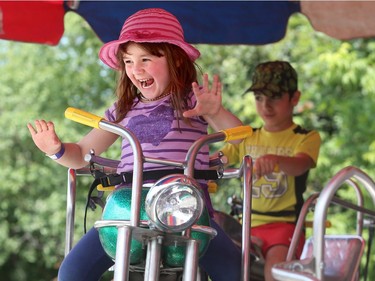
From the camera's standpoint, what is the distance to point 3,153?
12875mm

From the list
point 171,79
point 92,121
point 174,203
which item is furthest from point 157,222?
point 171,79

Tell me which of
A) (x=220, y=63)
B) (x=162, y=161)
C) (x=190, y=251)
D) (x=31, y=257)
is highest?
(x=220, y=63)

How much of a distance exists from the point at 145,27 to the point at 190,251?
109 centimetres

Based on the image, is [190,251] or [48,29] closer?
[190,251]

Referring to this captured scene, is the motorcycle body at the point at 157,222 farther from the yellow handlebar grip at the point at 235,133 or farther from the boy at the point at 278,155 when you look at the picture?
the boy at the point at 278,155

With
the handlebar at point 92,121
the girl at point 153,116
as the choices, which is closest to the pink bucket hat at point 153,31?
the girl at point 153,116

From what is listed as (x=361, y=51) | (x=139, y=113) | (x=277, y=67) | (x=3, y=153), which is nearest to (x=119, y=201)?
(x=139, y=113)

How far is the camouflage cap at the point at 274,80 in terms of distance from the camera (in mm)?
5477

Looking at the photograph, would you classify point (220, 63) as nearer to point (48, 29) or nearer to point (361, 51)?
point (361, 51)

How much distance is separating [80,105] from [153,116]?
911cm

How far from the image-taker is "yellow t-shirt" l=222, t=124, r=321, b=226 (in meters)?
5.30

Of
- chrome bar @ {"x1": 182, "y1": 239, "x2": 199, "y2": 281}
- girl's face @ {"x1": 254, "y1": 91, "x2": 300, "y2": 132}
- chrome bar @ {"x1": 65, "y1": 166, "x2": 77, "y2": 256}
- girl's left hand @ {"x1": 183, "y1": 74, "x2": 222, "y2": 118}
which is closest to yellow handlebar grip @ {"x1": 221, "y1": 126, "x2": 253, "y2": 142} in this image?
girl's left hand @ {"x1": 183, "y1": 74, "x2": 222, "y2": 118}

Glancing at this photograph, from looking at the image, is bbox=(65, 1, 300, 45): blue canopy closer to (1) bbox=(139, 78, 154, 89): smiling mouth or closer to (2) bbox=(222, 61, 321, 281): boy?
(2) bbox=(222, 61, 321, 281): boy

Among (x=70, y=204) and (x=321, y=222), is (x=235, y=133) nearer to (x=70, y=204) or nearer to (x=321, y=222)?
(x=321, y=222)
